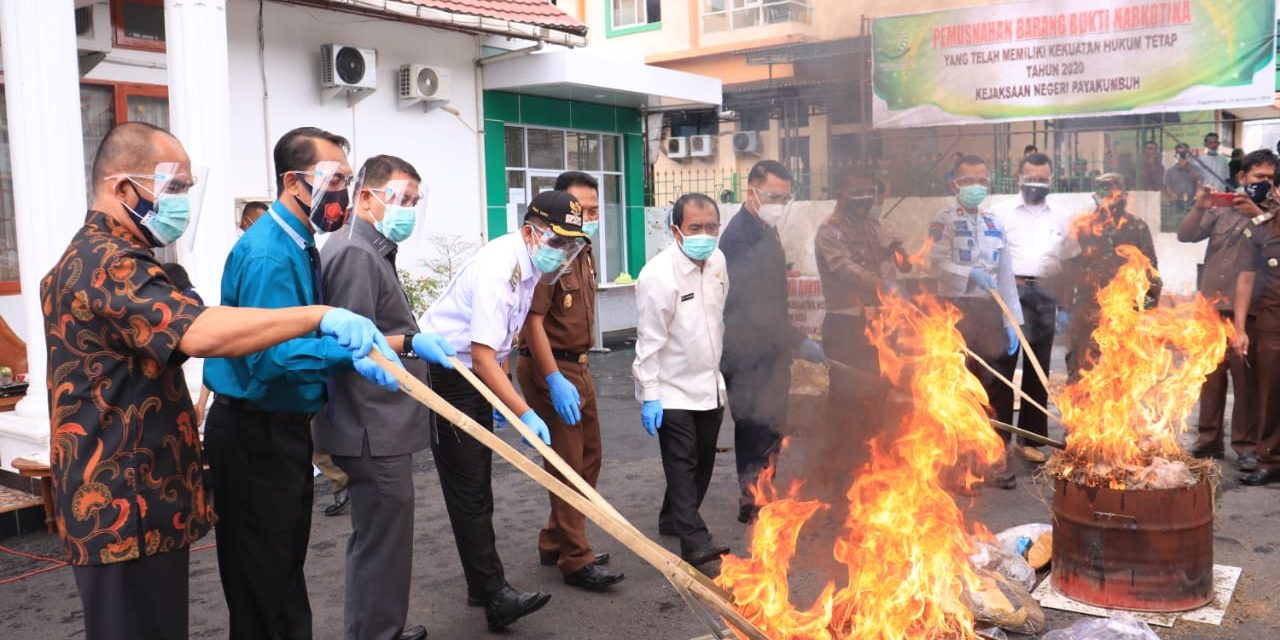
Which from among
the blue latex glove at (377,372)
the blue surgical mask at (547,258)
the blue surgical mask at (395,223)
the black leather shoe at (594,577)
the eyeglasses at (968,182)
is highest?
the eyeglasses at (968,182)

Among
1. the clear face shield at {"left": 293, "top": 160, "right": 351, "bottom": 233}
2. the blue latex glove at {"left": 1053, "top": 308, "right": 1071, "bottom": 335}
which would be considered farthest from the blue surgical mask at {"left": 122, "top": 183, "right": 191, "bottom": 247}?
the blue latex glove at {"left": 1053, "top": 308, "right": 1071, "bottom": 335}

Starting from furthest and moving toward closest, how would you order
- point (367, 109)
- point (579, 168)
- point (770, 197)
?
point (579, 168)
point (367, 109)
point (770, 197)

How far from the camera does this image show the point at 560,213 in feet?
14.6

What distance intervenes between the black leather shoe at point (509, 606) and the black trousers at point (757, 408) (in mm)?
2010

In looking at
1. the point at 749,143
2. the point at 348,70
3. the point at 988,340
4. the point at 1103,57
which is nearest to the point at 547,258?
the point at 988,340

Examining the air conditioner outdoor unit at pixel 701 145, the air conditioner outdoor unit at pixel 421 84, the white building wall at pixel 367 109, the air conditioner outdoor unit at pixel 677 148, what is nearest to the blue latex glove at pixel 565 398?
the white building wall at pixel 367 109

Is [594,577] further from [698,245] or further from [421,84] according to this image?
[421,84]

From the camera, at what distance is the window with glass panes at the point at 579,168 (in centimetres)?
1435

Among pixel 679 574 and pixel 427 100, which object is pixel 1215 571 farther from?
pixel 427 100

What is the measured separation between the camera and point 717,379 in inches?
213

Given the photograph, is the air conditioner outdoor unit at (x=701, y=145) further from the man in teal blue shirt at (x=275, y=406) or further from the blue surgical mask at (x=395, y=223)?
the man in teal blue shirt at (x=275, y=406)

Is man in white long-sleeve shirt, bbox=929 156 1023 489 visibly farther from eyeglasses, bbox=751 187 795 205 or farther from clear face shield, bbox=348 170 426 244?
clear face shield, bbox=348 170 426 244

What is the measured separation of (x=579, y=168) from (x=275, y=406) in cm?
1220

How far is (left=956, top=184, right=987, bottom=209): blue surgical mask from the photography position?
6.71 meters
